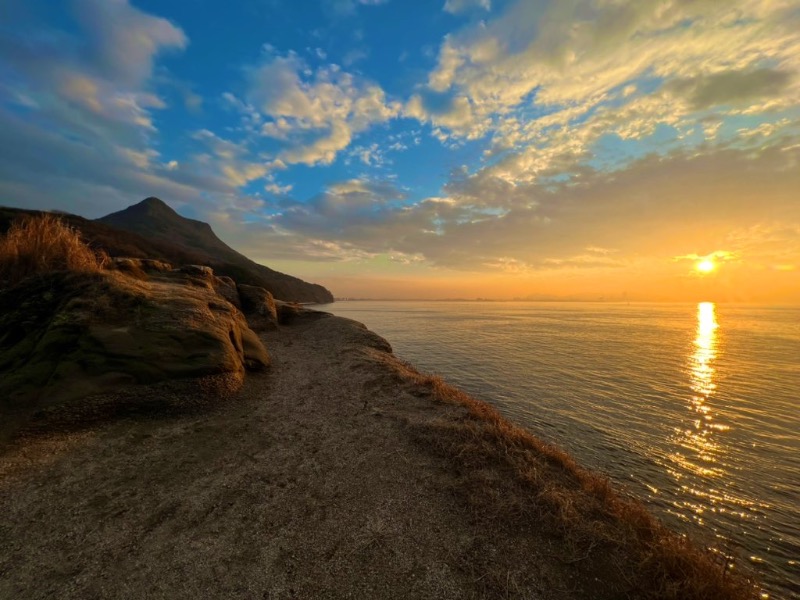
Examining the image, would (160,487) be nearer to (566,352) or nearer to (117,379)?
(117,379)

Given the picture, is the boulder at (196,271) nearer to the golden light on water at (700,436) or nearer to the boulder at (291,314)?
the boulder at (291,314)

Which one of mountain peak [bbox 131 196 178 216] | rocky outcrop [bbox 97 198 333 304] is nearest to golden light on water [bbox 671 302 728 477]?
rocky outcrop [bbox 97 198 333 304]

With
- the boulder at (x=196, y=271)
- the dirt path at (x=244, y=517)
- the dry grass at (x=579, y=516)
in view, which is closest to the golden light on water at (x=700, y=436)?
the dry grass at (x=579, y=516)

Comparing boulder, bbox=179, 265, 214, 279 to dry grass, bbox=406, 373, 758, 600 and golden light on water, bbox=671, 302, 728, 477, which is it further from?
golden light on water, bbox=671, 302, 728, 477

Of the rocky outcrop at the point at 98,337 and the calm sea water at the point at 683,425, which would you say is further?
the rocky outcrop at the point at 98,337

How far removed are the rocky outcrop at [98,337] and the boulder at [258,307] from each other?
1365 cm

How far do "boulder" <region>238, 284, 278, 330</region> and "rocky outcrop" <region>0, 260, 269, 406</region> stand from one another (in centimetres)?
1365

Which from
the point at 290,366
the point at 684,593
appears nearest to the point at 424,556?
the point at 684,593

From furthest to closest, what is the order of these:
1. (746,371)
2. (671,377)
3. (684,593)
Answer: (746,371), (671,377), (684,593)

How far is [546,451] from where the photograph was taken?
844 cm

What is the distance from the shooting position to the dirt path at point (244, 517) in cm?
449

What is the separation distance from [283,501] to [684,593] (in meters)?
6.44

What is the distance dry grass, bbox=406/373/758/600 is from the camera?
4.60 metres

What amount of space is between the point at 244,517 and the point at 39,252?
17892 mm
